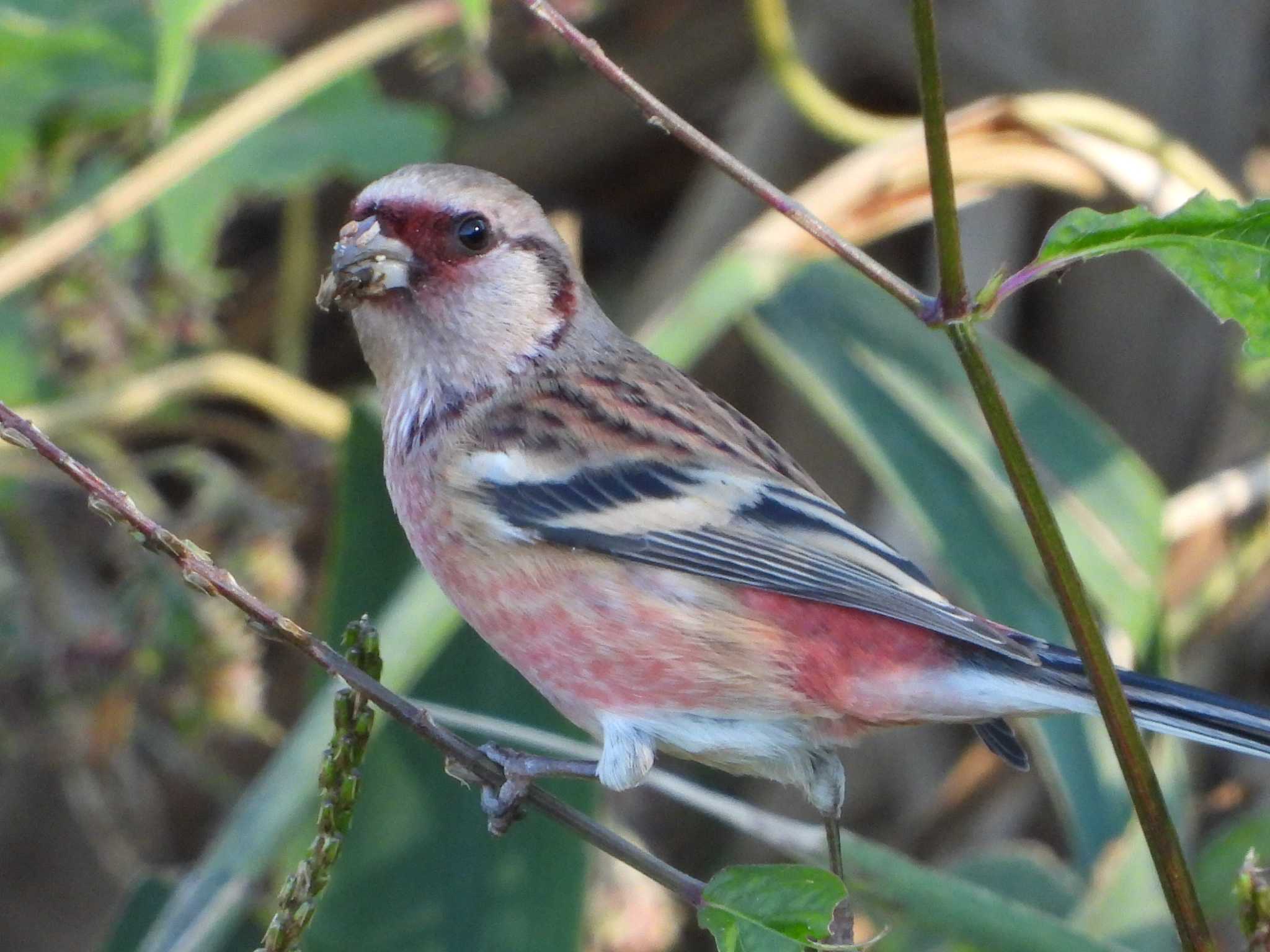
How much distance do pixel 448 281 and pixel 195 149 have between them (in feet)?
3.11

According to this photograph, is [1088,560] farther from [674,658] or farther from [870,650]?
[674,658]

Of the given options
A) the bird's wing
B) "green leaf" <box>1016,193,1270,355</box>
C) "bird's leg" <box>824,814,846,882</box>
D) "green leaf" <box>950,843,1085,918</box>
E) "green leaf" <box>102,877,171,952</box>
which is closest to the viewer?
"green leaf" <box>1016,193,1270,355</box>

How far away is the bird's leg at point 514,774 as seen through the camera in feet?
5.99

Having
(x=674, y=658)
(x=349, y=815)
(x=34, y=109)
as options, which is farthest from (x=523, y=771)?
(x=34, y=109)

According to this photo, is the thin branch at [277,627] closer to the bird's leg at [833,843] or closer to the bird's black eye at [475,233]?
the bird's leg at [833,843]

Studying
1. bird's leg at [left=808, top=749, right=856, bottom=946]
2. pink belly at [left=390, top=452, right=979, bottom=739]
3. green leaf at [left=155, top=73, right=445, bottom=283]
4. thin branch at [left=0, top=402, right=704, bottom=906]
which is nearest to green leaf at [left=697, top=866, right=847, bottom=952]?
thin branch at [left=0, top=402, right=704, bottom=906]

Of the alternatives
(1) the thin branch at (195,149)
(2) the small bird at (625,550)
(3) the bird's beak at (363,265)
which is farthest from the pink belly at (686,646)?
(1) the thin branch at (195,149)

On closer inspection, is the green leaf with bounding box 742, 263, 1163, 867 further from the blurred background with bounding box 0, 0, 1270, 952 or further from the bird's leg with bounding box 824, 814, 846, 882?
the bird's leg with bounding box 824, 814, 846, 882

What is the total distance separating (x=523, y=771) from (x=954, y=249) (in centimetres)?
86

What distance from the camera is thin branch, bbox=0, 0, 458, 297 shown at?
2.90 m

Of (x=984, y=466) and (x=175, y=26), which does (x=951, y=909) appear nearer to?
(x=984, y=466)

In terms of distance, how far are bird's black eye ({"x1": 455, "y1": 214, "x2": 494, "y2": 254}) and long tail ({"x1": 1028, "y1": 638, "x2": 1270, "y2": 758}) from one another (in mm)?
1048

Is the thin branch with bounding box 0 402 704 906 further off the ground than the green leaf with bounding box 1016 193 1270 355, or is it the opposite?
the green leaf with bounding box 1016 193 1270 355

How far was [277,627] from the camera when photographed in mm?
1433
